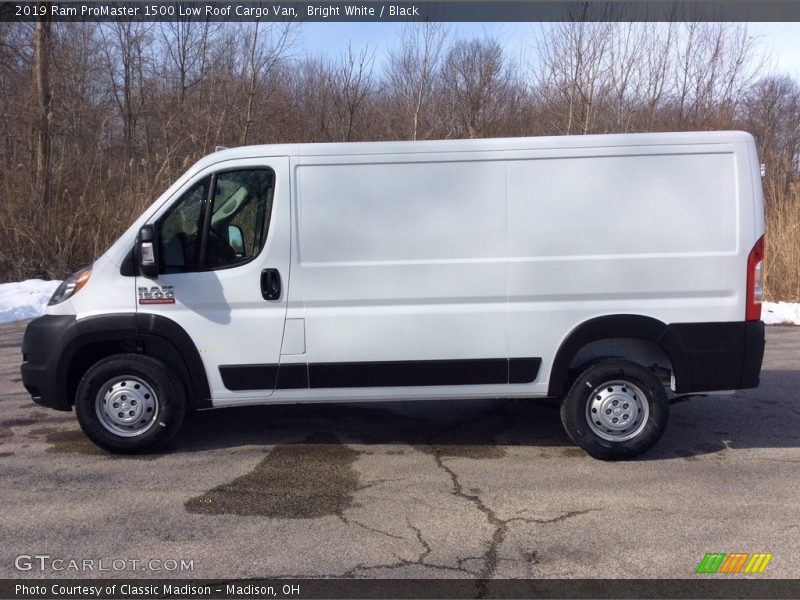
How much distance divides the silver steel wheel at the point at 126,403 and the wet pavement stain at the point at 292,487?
37.5 inches

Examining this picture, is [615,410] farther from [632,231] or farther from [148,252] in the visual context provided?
[148,252]

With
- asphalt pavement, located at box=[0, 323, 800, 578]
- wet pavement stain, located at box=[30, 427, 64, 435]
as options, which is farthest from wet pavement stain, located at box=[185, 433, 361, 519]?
wet pavement stain, located at box=[30, 427, 64, 435]

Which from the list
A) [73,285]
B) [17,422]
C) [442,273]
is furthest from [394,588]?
[17,422]

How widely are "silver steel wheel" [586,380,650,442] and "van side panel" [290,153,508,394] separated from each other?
0.89m

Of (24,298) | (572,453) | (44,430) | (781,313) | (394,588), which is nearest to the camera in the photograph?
(394,588)

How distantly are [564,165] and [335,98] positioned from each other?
695 inches

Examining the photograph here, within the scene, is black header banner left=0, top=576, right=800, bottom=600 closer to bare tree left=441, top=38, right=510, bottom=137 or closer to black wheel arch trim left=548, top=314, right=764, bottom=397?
black wheel arch trim left=548, top=314, right=764, bottom=397

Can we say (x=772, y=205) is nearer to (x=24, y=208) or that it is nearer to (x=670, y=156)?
(x=670, y=156)

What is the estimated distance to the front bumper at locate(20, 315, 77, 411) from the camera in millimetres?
5359

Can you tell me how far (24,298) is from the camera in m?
13.1

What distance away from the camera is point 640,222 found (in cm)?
527

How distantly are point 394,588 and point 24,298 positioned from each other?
11748mm

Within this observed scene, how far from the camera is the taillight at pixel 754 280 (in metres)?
5.23

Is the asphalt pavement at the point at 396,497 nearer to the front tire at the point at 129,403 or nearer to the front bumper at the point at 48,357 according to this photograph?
the front tire at the point at 129,403
